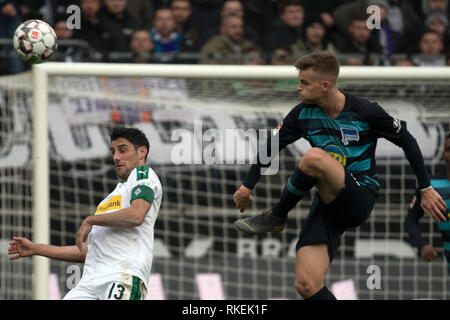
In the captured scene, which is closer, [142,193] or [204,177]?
[142,193]

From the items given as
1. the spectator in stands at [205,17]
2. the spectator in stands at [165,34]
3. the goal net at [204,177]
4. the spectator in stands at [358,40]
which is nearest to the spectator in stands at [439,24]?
the spectator in stands at [358,40]

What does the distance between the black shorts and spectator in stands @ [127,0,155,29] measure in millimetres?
5571

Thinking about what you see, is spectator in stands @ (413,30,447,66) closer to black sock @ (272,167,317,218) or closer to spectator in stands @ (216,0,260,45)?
spectator in stands @ (216,0,260,45)

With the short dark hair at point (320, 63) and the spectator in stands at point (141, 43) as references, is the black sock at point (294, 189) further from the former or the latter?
the spectator in stands at point (141, 43)

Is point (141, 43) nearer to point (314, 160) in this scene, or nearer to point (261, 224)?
point (261, 224)

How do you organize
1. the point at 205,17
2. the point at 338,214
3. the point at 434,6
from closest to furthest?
the point at 338,214, the point at 205,17, the point at 434,6

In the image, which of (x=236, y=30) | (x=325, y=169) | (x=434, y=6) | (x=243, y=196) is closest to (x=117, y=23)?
(x=236, y=30)

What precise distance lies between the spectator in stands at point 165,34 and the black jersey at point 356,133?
493cm

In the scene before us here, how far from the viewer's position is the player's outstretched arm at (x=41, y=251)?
206 inches

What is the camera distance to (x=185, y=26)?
10.5 metres

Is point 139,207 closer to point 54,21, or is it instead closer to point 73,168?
point 73,168

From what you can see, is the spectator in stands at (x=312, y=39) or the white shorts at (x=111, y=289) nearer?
the white shorts at (x=111, y=289)

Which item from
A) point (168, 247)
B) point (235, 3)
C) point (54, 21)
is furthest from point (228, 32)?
point (168, 247)

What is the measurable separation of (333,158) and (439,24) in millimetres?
6023
